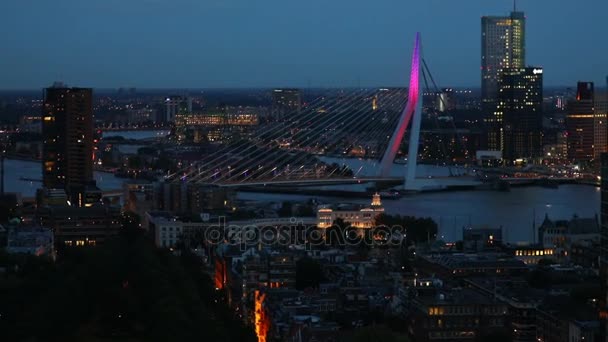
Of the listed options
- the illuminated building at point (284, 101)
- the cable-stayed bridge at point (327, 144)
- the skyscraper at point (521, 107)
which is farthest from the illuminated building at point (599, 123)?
the illuminated building at point (284, 101)

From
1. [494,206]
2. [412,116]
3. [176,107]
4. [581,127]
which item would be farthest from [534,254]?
[176,107]

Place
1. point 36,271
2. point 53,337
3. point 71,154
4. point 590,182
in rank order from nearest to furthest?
1. point 53,337
2. point 36,271
3. point 71,154
4. point 590,182

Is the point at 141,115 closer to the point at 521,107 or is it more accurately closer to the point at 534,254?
the point at 521,107

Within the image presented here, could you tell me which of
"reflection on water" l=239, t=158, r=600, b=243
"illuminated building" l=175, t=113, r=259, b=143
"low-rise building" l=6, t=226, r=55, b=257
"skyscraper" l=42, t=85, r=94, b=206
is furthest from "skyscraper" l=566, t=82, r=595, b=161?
"low-rise building" l=6, t=226, r=55, b=257

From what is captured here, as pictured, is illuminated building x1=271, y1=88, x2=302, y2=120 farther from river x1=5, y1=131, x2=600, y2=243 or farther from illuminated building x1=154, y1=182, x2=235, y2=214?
illuminated building x1=154, y1=182, x2=235, y2=214

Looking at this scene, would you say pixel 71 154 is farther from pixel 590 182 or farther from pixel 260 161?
pixel 590 182

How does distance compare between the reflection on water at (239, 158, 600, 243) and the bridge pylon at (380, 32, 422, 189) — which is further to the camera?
the bridge pylon at (380, 32, 422, 189)

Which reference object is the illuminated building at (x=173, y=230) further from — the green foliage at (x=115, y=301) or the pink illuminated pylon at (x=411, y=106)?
the pink illuminated pylon at (x=411, y=106)

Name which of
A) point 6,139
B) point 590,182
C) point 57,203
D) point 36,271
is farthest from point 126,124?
point 36,271
